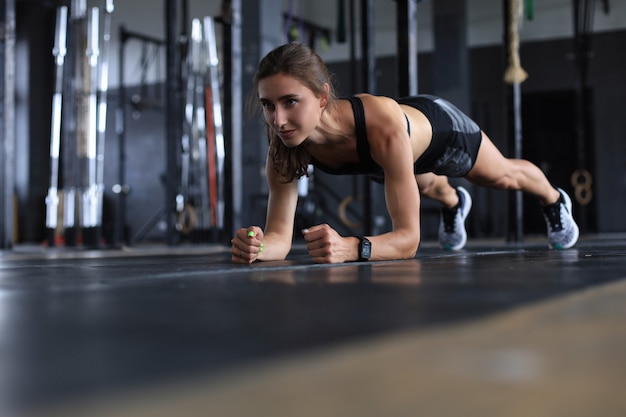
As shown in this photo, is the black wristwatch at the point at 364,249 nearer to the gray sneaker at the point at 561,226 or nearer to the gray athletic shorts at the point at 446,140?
the gray athletic shorts at the point at 446,140

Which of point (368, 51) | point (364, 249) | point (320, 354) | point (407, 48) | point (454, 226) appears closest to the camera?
point (320, 354)

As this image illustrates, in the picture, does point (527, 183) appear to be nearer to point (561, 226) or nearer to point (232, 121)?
point (561, 226)

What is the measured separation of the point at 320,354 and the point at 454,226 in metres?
2.60

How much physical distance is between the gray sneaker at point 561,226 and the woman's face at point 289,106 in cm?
125

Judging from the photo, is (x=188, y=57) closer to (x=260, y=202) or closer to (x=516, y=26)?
(x=260, y=202)

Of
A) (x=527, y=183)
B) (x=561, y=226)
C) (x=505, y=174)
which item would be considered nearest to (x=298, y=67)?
(x=505, y=174)

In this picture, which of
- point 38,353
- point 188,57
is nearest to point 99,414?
point 38,353

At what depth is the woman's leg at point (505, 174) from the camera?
2523mm

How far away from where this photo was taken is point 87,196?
4801 millimetres

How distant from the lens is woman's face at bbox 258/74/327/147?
171 cm

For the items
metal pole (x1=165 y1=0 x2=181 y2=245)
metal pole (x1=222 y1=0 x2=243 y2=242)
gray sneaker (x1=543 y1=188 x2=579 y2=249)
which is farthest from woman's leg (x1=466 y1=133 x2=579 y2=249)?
metal pole (x1=165 y1=0 x2=181 y2=245)

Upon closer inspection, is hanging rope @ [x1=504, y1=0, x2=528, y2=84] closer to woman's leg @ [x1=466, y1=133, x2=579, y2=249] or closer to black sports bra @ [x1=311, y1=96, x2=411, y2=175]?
woman's leg @ [x1=466, y1=133, x2=579, y2=249]

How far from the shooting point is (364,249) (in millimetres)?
1682

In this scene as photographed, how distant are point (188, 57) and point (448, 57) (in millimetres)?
2840
